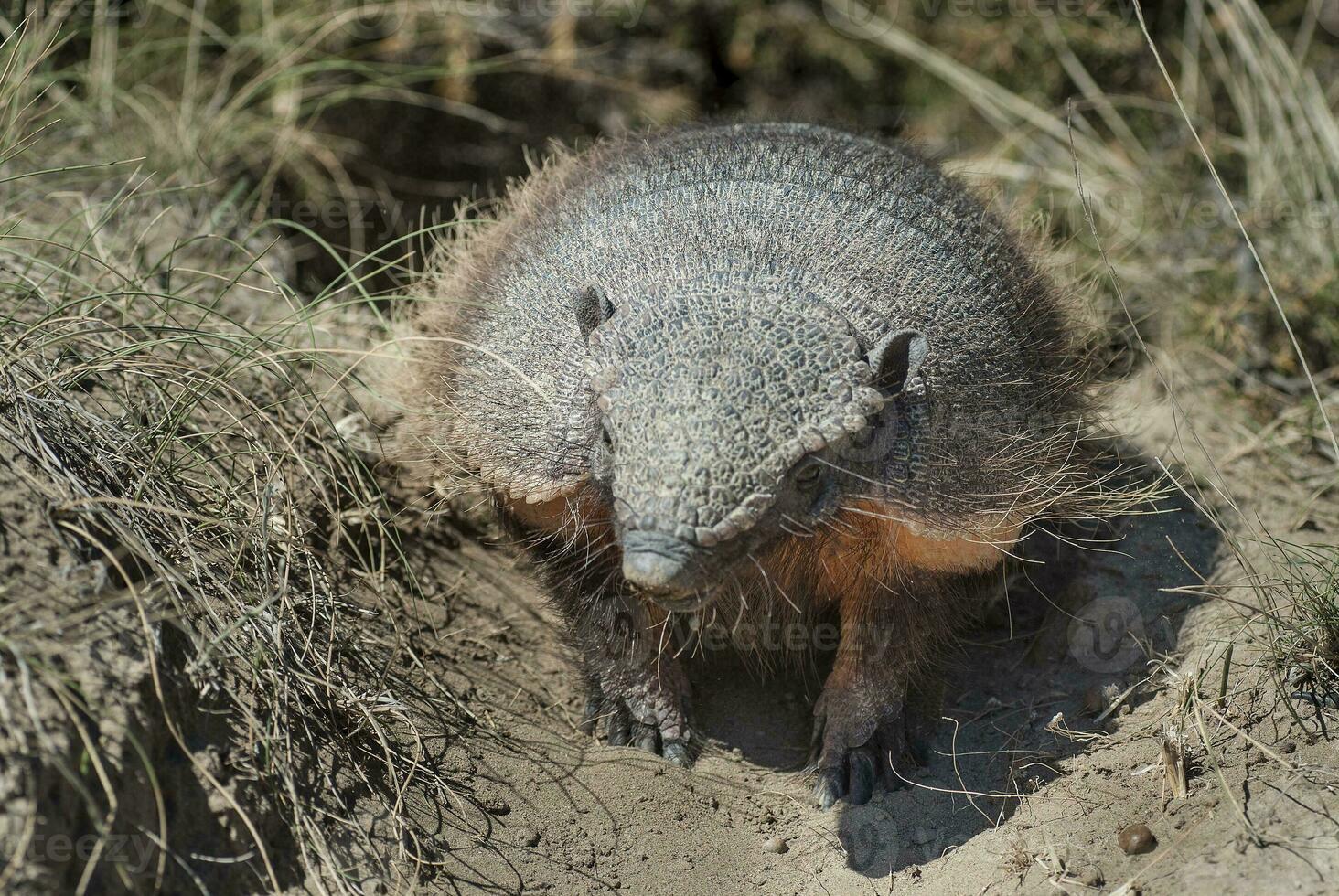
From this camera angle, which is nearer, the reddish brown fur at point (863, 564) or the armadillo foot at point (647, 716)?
the reddish brown fur at point (863, 564)

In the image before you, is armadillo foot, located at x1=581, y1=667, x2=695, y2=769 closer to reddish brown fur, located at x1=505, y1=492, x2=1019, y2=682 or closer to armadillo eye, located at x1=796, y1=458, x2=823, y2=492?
reddish brown fur, located at x1=505, y1=492, x2=1019, y2=682

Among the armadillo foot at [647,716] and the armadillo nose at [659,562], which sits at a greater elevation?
the armadillo nose at [659,562]

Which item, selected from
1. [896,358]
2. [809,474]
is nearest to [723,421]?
[809,474]

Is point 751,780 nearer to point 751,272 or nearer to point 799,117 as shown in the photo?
point 751,272

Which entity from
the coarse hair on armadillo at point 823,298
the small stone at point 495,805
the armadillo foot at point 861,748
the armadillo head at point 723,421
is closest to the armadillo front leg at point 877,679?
the armadillo foot at point 861,748

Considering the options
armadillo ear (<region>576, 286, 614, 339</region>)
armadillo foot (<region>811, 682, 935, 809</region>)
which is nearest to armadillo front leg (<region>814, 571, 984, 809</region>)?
armadillo foot (<region>811, 682, 935, 809</region>)

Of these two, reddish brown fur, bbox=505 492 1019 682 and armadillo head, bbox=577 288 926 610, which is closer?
armadillo head, bbox=577 288 926 610

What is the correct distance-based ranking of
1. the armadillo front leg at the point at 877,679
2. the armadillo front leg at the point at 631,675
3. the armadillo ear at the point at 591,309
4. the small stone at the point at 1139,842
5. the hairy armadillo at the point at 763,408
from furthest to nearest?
the armadillo front leg at the point at 631,675 < the armadillo front leg at the point at 877,679 < the armadillo ear at the point at 591,309 < the small stone at the point at 1139,842 < the hairy armadillo at the point at 763,408

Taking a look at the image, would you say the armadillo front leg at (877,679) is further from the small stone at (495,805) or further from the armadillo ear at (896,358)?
the small stone at (495,805)

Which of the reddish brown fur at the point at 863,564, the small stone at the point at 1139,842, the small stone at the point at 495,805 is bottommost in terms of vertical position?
the small stone at the point at 495,805
